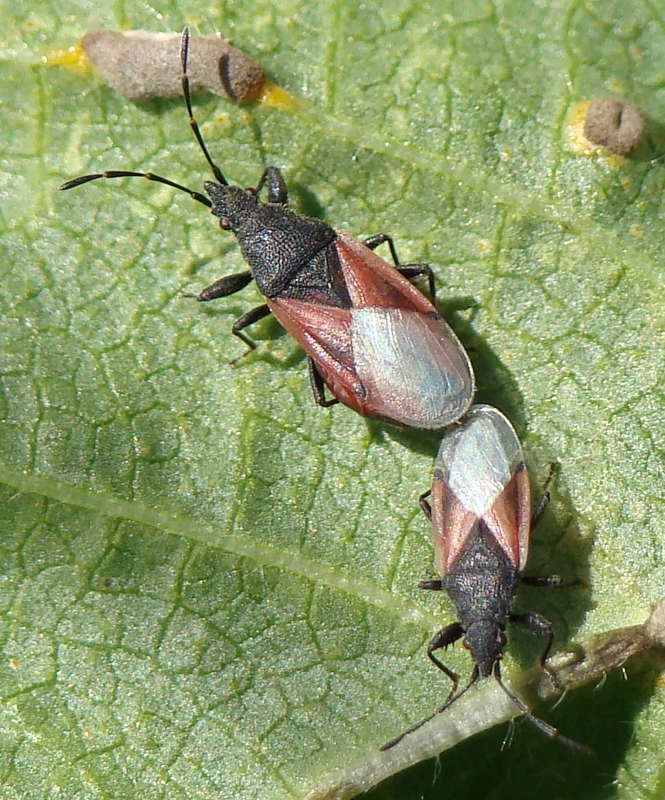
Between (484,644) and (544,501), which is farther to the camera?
(544,501)

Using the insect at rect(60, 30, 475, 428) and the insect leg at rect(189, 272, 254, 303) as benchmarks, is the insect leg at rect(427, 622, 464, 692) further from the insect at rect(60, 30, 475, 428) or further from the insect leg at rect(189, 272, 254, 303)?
the insect leg at rect(189, 272, 254, 303)

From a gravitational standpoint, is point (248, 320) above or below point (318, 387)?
above

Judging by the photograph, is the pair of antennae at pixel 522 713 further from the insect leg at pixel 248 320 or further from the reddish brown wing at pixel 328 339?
the insect leg at pixel 248 320

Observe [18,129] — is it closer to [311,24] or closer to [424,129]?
[311,24]

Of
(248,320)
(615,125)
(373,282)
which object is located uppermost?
(615,125)

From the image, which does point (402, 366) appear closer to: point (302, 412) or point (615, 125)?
point (302, 412)

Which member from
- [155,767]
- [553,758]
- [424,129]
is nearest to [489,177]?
[424,129]

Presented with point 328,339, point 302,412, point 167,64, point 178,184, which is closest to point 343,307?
point 328,339
